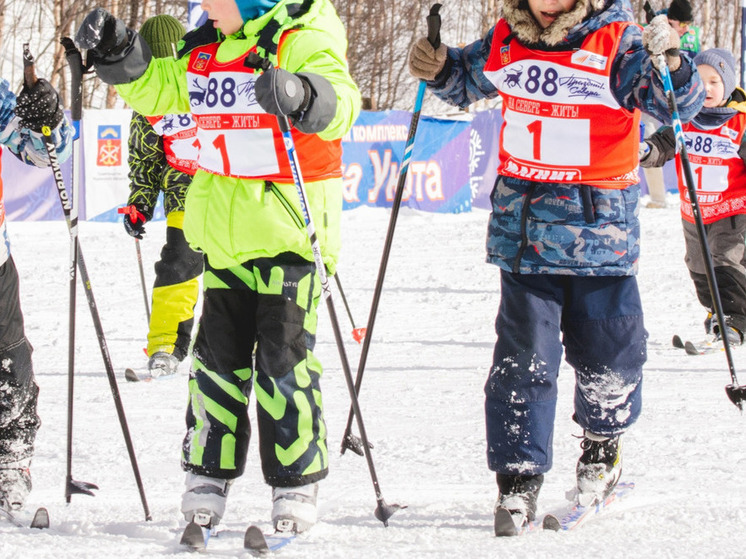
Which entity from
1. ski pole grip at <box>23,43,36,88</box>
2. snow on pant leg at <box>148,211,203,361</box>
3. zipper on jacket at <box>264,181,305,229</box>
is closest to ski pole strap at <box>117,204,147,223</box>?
snow on pant leg at <box>148,211,203,361</box>

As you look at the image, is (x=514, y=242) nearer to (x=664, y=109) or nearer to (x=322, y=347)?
(x=664, y=109)

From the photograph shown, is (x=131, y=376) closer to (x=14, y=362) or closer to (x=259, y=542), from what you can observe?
(x=14, y=362)

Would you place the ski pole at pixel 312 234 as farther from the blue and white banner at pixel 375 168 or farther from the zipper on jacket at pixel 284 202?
the blue and white banner at pixel 375 168

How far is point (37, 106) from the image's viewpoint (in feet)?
10.0

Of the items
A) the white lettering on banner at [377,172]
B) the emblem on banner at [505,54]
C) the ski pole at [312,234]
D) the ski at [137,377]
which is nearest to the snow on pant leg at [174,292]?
the ski at [137,377]

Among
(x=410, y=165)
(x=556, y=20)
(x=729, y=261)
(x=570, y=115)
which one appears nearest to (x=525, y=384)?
(x=570, y=115)

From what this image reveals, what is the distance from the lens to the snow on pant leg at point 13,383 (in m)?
3.26

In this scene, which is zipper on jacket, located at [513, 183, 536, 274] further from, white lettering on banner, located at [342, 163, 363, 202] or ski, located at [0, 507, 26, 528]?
white lettering on banner, located at [342, 163, 363, 202]

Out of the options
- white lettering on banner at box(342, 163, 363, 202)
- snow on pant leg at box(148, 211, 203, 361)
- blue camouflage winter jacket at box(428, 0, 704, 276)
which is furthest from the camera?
white lettering on banner at box(342, 163, 363, 202)

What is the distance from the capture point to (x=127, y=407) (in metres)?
4.92

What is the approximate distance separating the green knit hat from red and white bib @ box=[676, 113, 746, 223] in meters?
3.31

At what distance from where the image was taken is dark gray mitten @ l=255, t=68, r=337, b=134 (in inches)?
102

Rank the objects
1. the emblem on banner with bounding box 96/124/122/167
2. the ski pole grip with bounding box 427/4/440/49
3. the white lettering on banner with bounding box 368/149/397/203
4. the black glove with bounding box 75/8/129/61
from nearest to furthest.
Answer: the black glove with bounding box 75/8/129/61, the ski pole grip with bounding box 427/4/440/49, the emblem on banner with bounding box 96/124/122/167, the white lettering on banner with bounding box 368/149/397/203

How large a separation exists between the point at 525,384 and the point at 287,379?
76cm
